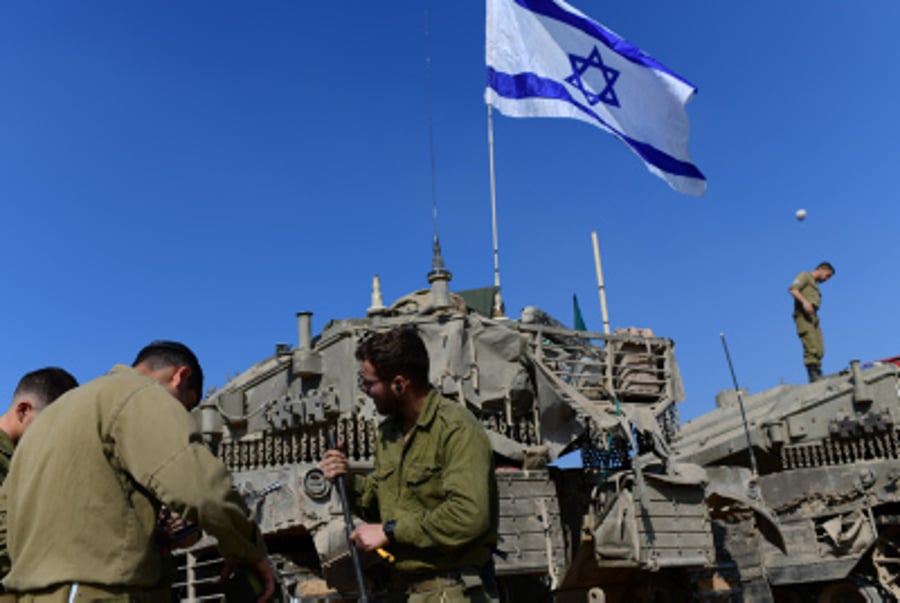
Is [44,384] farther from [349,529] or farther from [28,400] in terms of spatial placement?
[349,529]

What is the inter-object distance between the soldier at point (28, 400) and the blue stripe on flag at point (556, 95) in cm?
857

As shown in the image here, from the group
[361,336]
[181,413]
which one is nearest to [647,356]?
[361,336]

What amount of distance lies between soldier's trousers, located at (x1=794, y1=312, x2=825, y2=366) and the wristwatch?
13.9 metres

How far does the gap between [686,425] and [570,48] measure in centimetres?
902

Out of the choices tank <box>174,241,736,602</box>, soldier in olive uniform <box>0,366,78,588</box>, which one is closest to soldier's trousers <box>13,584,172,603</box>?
soldier in olive uniform <box>0,366,78,588</box>

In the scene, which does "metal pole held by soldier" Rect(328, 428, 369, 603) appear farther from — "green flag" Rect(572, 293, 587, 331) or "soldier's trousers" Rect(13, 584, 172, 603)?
"green flag" Rect(572, 293, 587, 331)

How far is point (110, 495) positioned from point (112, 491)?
1cm

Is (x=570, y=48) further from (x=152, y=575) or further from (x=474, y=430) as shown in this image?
(x=152, y=575)

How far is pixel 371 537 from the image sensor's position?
3586 millimetres

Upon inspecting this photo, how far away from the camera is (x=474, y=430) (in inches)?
146

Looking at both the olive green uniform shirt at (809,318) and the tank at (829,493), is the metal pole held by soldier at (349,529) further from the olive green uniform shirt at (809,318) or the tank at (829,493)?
the olive green uniform shirt at (809,318)

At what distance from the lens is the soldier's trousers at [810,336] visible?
16062 mm

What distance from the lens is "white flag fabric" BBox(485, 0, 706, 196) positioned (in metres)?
12.3

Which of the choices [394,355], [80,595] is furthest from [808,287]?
[80,595]
